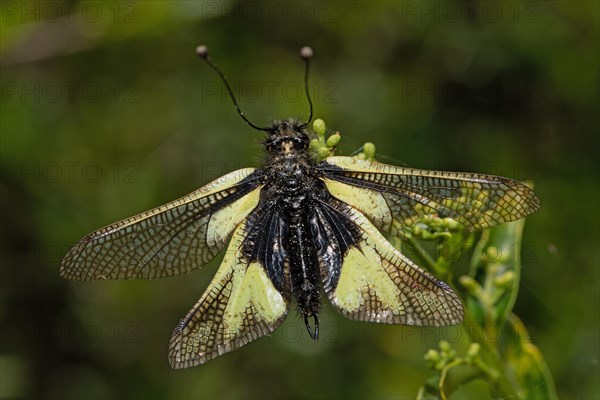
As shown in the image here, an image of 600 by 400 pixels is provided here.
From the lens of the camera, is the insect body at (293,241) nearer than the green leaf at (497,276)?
Yes

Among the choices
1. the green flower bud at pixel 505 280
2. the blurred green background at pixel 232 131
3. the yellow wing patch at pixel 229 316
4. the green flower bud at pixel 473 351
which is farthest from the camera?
the blurred green background at pixel 232 131

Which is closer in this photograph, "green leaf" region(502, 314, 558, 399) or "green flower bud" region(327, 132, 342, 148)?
"green flower bud" region(327, 132, 342, 148)

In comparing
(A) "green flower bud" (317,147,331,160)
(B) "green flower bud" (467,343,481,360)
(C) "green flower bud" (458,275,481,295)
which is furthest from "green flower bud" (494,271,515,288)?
(A) "green flower bud" (317,147,331,160)

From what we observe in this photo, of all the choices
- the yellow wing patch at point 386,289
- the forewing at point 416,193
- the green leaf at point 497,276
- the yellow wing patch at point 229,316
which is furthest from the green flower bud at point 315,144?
the green leaf at point 497,276

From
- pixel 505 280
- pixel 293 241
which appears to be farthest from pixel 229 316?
pixel 505 280

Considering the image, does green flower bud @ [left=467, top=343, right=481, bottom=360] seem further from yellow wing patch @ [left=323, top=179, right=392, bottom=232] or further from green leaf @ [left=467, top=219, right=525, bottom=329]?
yellow wing patch @ [left=323, top=179, right=392, bottom=232]

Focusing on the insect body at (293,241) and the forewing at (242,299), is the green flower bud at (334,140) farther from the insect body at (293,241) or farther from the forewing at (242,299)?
the forewing at (242,299)
